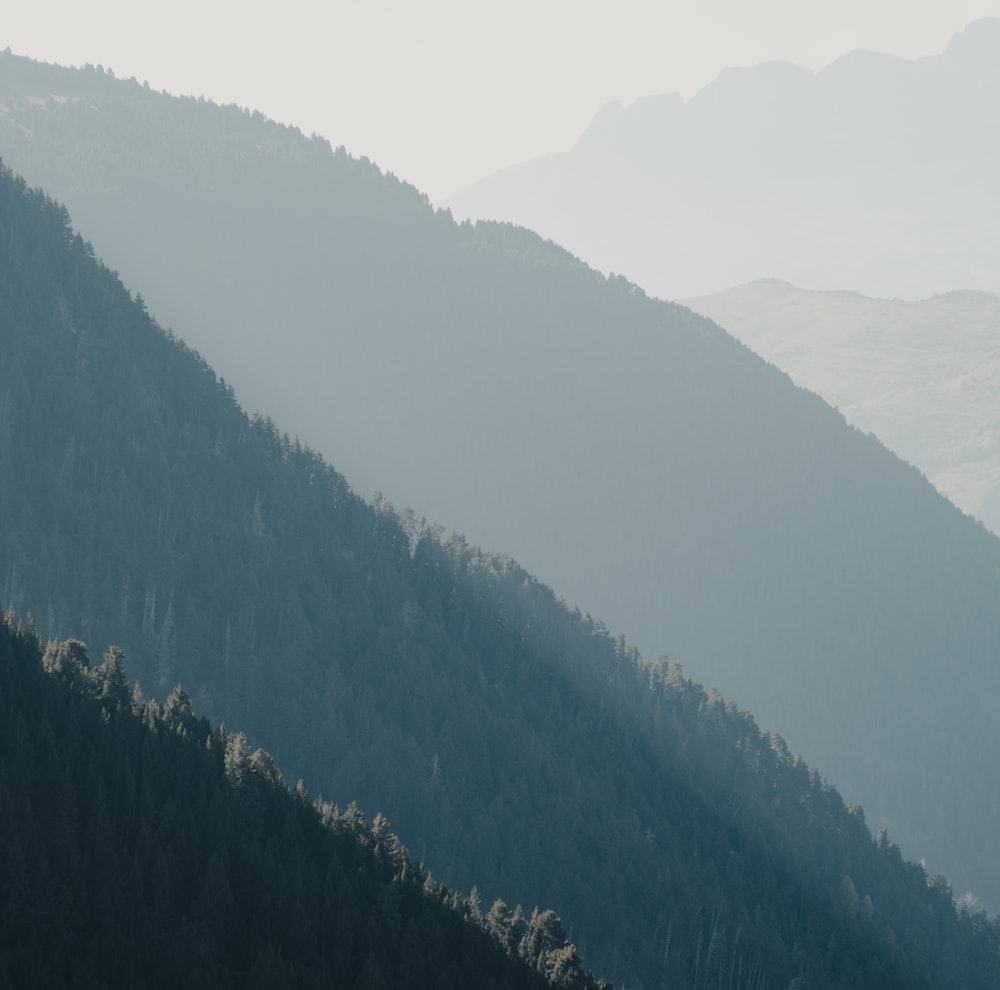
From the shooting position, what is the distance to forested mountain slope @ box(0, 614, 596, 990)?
11756 centimetres

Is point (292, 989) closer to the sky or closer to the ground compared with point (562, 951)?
closer to the ground

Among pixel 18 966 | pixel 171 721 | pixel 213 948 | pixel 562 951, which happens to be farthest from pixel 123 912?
pixel 562 951

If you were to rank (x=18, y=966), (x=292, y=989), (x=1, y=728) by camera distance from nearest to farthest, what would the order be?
(x=18, y=966), (x=292, y=989), (x=1, y=728)

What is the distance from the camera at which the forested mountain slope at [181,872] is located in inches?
4628

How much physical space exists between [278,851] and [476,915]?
24943 mm

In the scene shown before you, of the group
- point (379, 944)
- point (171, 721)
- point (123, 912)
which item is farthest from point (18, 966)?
point (171, 721)

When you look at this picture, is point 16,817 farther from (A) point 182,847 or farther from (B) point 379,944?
(B) point 379,944

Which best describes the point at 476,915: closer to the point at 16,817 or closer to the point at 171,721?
the point at 171,721

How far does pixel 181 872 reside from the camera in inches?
5241

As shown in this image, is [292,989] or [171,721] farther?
[171,721]

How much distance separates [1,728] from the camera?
13438 cm

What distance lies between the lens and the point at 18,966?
10694cm

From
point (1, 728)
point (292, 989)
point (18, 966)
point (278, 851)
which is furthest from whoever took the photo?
point (278, 851)

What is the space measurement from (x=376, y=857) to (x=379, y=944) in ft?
56.2
